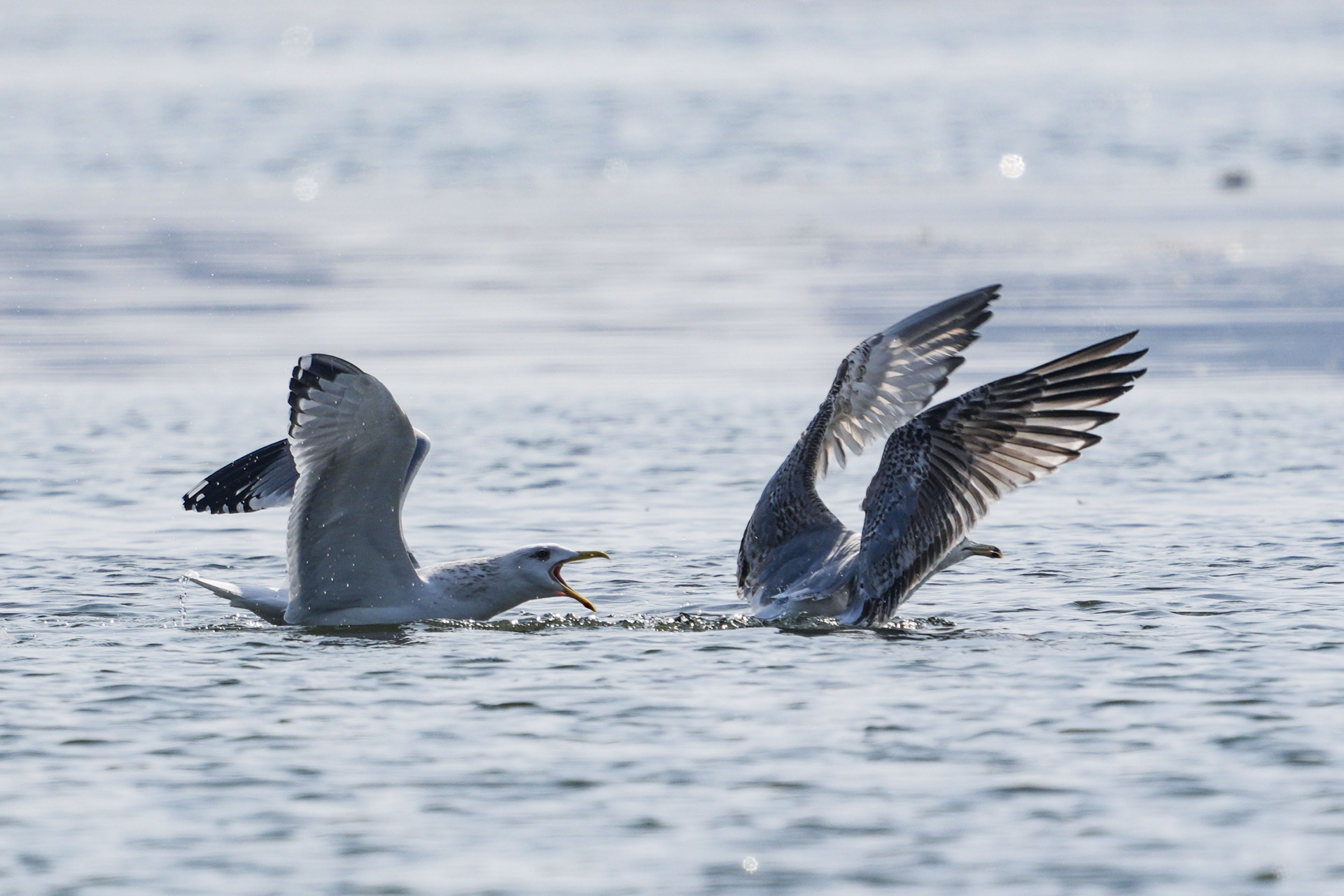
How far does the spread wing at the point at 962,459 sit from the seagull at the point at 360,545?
4.62 ft

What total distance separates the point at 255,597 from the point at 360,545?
63 centimetres

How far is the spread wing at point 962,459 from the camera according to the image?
987 cm

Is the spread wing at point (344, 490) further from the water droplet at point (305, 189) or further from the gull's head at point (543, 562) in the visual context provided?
the water droplet at point (305, 189)

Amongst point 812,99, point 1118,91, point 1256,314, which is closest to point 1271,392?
point 1256,314

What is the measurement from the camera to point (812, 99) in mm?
51375

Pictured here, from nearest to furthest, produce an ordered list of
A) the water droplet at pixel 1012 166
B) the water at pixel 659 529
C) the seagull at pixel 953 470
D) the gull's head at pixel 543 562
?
Result: the water at pixel 659 529 < the seagull at pixel 953 470 < the gull's head at pixel 543 562 < the water droplet at pixel 1012 166

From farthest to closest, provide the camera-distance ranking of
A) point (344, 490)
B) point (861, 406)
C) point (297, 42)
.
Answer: point (297, 42) → point (861, 406) → point (344, 490)

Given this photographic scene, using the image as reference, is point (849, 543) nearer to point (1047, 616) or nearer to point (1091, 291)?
point (1047, 616)

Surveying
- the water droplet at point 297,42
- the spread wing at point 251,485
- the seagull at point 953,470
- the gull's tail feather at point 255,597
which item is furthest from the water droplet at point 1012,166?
the water droplet at point 297,42

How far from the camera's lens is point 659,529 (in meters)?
12.8

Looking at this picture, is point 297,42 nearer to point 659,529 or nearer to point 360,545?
point 659,529

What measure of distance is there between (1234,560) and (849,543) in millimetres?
2221

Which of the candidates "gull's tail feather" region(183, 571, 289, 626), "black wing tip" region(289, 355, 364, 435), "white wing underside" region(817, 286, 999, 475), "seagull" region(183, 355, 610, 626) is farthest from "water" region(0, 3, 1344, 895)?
"black wing tip" region(289, 355, 364, 435)

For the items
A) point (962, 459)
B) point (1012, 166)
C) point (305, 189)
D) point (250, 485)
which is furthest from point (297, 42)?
point (962, 459)
